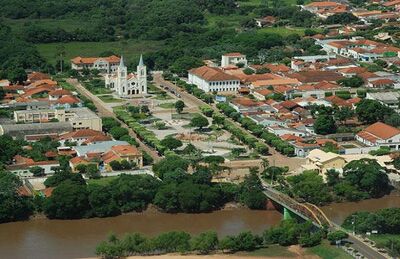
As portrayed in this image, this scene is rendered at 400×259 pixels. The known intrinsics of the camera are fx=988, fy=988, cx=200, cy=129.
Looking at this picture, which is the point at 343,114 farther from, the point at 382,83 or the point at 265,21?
the point at 265,21

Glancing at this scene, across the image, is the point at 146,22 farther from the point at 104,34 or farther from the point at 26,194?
the point at 26,194

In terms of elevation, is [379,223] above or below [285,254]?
above

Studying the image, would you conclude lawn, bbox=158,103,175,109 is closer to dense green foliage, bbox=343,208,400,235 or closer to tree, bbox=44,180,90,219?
tree, bbox=44,180,90,219

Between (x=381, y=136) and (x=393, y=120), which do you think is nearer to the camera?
(x=381, y=136)

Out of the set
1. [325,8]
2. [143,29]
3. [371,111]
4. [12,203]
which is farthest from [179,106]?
[325,8]

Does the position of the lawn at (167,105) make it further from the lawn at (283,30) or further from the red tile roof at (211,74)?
the lawn at (283,30)

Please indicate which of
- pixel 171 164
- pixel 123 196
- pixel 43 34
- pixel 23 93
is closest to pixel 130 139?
pixel 171 164
